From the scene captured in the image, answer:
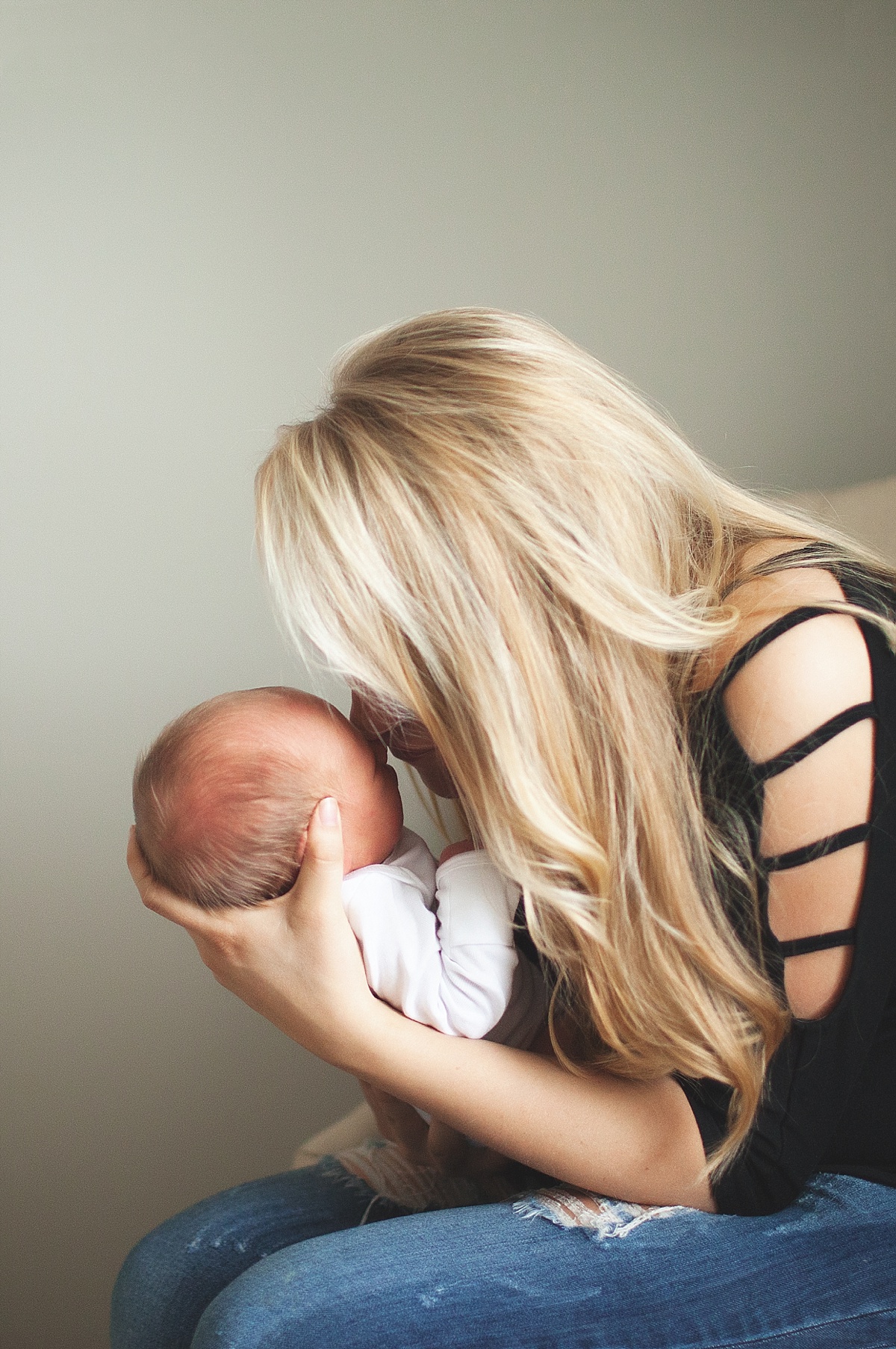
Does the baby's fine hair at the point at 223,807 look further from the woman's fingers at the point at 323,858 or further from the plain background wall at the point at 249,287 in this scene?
the plain background wall at the point at 249,287

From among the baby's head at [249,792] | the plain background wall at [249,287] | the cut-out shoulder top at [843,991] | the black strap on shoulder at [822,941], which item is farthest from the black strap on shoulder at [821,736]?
the plain background wall at [249,287]

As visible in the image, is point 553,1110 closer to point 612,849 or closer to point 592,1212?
point 592,1212

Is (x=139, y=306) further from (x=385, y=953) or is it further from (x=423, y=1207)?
(x=423, y=1207)

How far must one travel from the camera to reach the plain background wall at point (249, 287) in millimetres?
1325

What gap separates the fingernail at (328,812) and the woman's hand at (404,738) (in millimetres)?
75

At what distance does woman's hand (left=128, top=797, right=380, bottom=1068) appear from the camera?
2.68 feet

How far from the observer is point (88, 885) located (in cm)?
146

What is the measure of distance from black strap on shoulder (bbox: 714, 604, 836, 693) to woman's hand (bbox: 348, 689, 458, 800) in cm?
24

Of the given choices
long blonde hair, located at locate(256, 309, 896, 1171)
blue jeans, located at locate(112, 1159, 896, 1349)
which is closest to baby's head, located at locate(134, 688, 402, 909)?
long blonde hair, located at locate(256, 309, 896, 1171)

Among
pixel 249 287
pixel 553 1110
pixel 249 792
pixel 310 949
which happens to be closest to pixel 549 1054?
pixel 553 1110

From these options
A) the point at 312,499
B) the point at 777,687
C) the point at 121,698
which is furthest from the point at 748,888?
the point at 121,698

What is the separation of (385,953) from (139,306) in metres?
0.93

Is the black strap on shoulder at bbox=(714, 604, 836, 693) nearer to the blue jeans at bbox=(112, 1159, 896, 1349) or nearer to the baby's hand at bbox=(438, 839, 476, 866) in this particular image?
the baby's hand at bbox=(438, 839, 476, 866)

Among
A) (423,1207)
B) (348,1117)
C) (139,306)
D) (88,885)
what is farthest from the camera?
(88,885)
